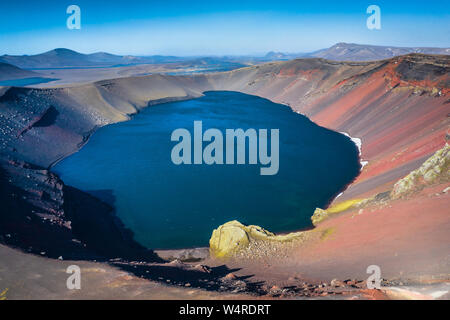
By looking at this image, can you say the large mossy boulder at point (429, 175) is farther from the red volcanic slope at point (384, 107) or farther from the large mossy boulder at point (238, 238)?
the large mossy boulder at point (238, 238)

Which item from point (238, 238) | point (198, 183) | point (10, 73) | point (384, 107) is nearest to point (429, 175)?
point (238, 238)

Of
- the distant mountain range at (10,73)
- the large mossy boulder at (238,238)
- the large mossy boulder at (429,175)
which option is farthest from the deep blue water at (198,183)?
the distant mountain range at (10,73)

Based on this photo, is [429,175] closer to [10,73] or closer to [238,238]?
[238,238]

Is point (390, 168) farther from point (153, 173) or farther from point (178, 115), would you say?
point (178, 115)

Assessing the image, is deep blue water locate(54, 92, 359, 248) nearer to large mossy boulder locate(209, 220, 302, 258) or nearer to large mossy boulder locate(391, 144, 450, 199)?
large mossy boulder locate(209, 220, 302, 258)

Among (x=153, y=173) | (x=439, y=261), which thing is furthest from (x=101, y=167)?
(x=439, y=261)

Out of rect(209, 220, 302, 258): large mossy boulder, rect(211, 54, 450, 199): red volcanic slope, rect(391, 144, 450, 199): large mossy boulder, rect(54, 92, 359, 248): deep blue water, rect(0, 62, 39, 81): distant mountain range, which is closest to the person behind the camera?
rect(391, 144, 450, 199): large mossy boulder

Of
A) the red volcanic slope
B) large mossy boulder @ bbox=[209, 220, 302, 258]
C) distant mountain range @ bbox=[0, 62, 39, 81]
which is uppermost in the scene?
distant mountain range @ bbox=[0, 62, 39, 81]

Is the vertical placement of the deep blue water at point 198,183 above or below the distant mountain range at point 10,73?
below

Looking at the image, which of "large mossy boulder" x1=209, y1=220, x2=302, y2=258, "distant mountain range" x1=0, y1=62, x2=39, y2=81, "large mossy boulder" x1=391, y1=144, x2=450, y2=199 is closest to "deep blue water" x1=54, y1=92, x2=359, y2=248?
"large mossy boulder" x1=209, y1=220, x2=302, y2=258
